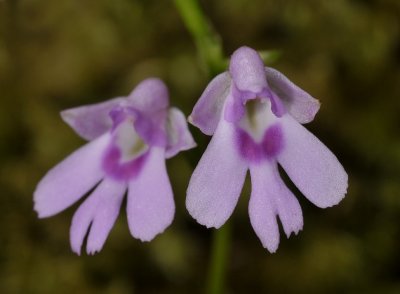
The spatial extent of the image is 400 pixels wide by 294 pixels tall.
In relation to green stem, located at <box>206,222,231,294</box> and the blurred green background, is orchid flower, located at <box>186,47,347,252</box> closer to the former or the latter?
green stem, located at <box>206,222,231,294</box>

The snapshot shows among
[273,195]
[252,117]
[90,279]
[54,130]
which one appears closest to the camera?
[273,195]

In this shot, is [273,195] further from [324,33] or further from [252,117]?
[324,33]

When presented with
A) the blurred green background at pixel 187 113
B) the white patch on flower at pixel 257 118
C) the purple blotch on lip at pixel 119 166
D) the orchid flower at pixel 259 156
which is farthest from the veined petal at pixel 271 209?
the blurred green background at pixel 187 113

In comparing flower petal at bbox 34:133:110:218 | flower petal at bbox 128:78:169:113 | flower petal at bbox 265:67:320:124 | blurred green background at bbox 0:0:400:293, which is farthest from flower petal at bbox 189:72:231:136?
blurred green background at bbox 0:0:400:293

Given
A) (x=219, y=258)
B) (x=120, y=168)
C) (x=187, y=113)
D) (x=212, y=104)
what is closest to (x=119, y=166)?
(x=120, y=168)

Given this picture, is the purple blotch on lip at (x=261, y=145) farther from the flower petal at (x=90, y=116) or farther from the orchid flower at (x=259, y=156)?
the flower petal at (x=90, y=116)

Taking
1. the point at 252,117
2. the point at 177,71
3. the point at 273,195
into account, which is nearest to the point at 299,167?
the point at 273,195
